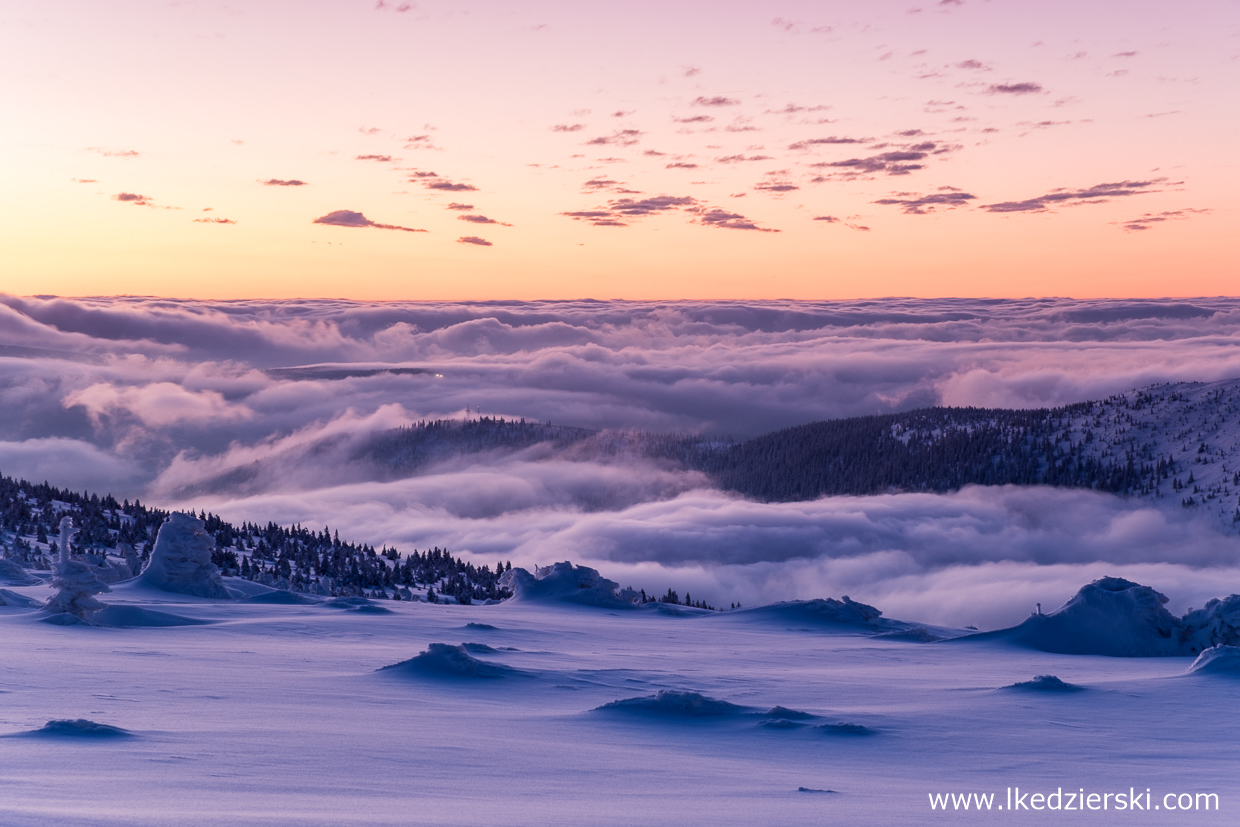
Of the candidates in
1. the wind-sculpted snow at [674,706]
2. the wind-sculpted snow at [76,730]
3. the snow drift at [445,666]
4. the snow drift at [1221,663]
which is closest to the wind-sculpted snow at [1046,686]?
the snow drift at [1221,663]

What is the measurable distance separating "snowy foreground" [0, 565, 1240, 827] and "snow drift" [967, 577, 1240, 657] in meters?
5.16

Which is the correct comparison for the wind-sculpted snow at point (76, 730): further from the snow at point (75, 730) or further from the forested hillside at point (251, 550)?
the forested hillside at point (251, 550)

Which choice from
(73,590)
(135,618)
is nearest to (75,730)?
(73,590)

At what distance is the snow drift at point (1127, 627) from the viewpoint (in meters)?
53.0

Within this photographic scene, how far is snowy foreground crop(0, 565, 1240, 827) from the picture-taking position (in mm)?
16312

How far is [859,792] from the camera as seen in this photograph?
19.4 metres

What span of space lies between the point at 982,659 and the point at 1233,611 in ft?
59.5

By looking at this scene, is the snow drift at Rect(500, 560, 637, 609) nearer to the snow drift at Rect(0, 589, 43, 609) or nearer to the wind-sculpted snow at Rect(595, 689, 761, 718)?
the snow drift at Rect(0, 589, 43, 609)

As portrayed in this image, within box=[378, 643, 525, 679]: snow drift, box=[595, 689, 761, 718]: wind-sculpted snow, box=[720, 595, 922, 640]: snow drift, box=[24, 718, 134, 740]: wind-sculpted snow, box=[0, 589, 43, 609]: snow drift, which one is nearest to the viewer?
box=[24, 718, 134, 740]: wind-sculpted snow

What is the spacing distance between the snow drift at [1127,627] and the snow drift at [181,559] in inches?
1714

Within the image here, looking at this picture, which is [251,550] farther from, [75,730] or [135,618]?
[75,730]

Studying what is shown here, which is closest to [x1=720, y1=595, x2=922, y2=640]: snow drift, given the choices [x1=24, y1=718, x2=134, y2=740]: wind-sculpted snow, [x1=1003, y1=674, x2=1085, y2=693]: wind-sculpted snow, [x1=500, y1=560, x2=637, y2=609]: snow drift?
[x1=500, y1=560, x2=637, y2=609]: snow drift

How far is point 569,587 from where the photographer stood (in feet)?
235

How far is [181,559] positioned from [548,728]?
3915cm
